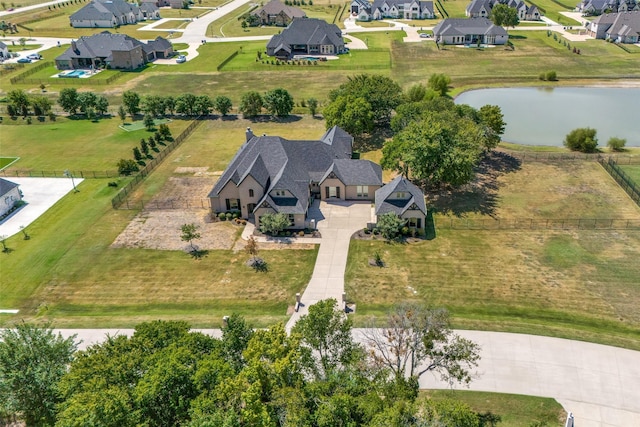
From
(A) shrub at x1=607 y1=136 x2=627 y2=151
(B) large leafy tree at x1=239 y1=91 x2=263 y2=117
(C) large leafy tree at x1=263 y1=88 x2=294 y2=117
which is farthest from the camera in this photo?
(B) large leafy tree at x1=239 y1=91 x2=263 y2=117

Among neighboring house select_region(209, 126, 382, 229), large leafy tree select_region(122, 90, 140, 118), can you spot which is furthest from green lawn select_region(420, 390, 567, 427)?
large leafy tree select_region(122, 90, 140, 118)

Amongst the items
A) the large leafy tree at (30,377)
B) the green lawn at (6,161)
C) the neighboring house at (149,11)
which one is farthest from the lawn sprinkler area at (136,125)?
the neighboring house at (149,11)

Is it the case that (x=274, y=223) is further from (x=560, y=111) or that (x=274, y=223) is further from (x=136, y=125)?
(x=560, y=111)

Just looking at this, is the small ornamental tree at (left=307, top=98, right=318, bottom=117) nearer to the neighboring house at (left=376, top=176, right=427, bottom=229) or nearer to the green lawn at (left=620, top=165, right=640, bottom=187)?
the neighboring house at (left=376, top=176, right=427, bottom=229)

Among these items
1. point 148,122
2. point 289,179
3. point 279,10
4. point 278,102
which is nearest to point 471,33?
point 279,10

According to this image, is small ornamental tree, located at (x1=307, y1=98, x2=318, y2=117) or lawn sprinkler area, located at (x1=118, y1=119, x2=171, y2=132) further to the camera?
small ornamental tree, located at (x1=307, y1=98, x2=318, y2=117)

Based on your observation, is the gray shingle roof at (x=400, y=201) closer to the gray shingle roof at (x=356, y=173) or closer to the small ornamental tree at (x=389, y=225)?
the small ornamental tree at (x=389, y=225)

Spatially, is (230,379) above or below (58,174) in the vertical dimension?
above
